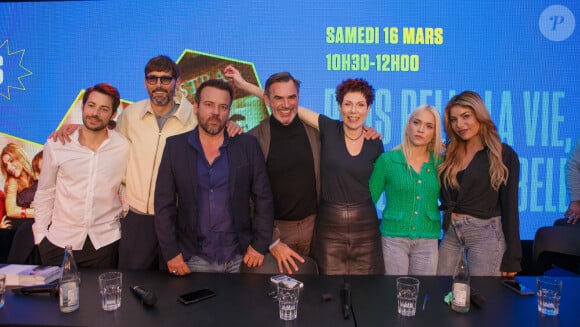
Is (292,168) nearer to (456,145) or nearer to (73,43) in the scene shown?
(456,145)

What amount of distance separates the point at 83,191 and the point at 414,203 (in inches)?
81.3

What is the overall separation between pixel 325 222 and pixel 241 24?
7.22ft

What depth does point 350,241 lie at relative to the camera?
105 inches

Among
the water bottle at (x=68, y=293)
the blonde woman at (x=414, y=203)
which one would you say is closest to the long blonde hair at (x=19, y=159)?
the water bottle at (x=68, y=293)

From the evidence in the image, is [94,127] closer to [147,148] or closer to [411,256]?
[147,148]

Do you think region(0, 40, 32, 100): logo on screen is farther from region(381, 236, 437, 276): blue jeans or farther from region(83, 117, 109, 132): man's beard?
region(381, 236, 437, 276): blue jeans

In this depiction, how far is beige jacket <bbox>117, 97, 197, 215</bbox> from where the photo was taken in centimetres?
289

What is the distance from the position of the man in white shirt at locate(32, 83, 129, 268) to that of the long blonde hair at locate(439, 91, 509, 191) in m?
2.13

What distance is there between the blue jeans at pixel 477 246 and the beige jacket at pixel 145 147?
1.91 metres

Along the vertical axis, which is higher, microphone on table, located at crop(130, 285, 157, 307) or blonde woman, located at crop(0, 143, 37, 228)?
blonde woman, located at crop(0, 143, 37, 228)

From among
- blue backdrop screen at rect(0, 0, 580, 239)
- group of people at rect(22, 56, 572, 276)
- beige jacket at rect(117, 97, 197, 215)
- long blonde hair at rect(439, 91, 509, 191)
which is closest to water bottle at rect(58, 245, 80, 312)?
group of people at rect(22, 56, 572, 276)

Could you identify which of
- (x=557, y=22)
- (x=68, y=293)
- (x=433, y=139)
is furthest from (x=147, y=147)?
(x=557, y=22)

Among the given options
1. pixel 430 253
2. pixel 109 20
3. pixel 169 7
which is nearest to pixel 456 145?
pixel 430 253

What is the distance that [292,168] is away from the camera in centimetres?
286
